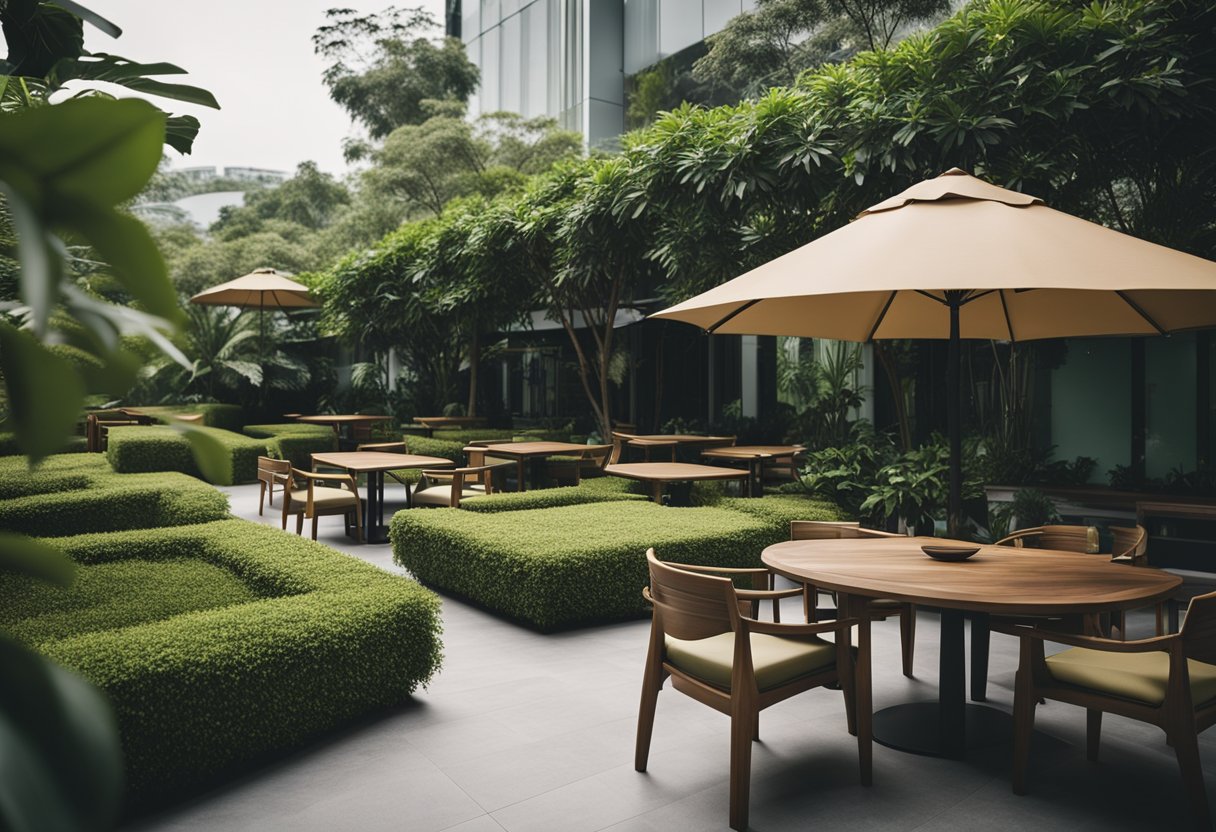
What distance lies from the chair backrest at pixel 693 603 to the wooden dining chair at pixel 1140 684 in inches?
47.0

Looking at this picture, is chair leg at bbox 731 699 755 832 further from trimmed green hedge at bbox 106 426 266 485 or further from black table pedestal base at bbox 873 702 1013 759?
trimmed green hedge at bbox 106 426 266 485

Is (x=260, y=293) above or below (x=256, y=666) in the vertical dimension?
above

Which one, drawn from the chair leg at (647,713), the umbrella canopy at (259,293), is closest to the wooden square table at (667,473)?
the chair leg at (647,713)

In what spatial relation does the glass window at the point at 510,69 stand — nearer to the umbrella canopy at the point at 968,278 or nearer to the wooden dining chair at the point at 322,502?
the wooden dining chair at the point at 322,502

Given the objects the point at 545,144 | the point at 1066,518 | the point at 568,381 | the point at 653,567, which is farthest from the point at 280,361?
the point at 653,567

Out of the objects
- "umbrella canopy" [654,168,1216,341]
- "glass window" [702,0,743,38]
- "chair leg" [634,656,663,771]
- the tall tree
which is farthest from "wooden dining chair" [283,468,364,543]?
the tall tree

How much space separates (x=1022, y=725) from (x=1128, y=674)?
17.1 inches

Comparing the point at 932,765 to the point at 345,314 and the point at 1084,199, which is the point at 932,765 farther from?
the point at 345,314

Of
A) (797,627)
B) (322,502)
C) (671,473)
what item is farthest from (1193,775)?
(322,502)

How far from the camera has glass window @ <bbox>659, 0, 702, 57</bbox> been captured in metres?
18.6

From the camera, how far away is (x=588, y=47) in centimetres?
2067

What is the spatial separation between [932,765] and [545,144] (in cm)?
2079

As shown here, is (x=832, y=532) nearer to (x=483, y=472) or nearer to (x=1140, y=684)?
(x=1140, y=684)

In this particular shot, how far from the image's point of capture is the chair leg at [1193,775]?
291 centimetres
